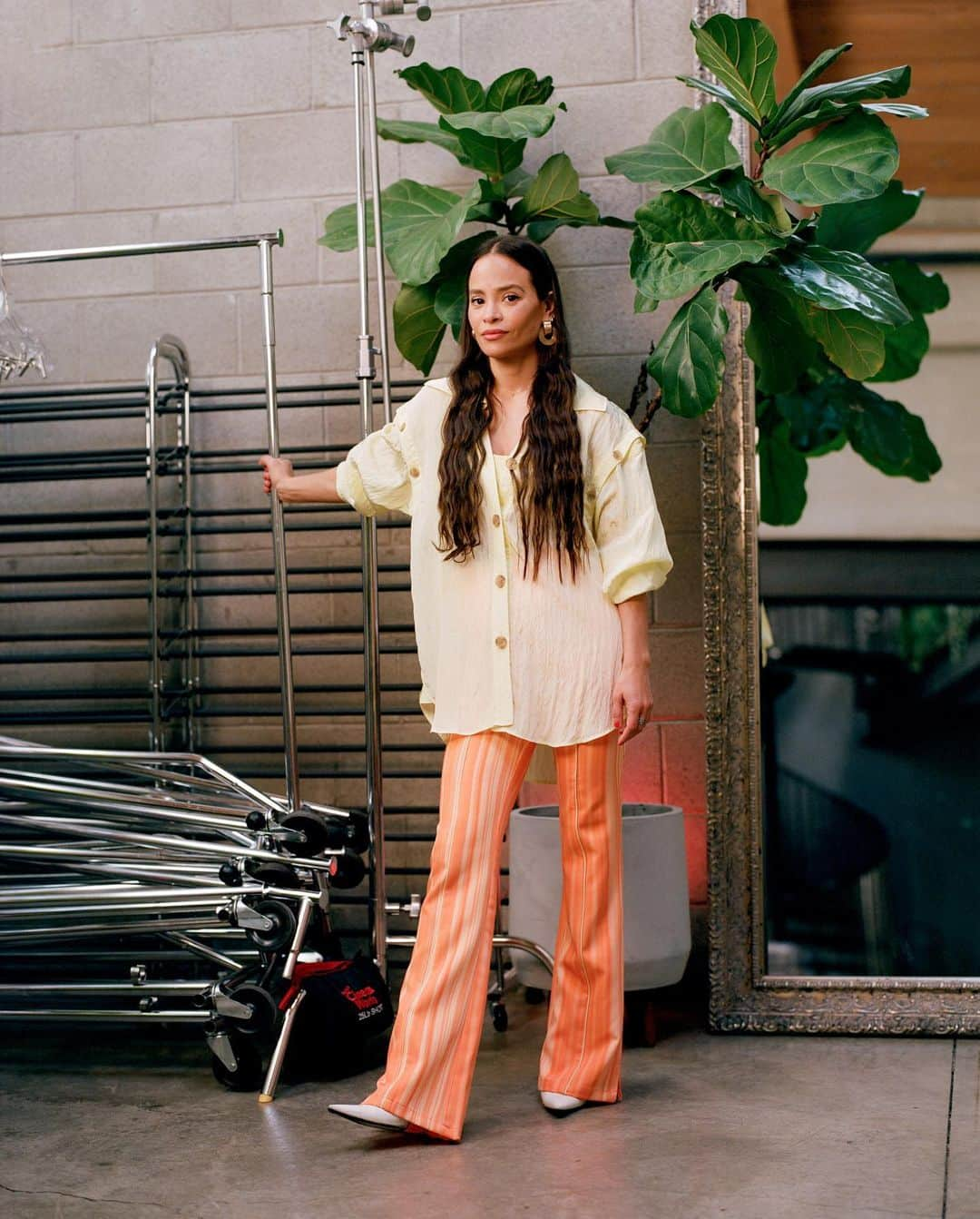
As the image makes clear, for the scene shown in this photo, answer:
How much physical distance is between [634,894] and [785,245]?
51.3 inches

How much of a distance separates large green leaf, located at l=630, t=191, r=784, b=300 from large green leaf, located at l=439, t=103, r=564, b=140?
314mm

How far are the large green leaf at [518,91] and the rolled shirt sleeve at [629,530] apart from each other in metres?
0.96

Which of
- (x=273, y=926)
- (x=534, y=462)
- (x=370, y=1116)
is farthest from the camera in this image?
(x=273, y=926)

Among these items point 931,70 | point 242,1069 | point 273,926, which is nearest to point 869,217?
point 931,70

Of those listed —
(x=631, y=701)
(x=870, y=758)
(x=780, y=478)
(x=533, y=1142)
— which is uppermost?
(x=780, y=478)

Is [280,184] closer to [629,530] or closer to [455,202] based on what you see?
[455,202]

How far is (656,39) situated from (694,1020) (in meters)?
2.25

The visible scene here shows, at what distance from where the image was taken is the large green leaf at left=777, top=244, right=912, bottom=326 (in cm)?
261

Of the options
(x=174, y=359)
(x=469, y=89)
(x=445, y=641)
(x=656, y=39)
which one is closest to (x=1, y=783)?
(x=445, y=641)

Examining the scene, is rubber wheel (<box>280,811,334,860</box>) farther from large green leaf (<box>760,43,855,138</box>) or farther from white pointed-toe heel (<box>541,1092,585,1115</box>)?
large green leaf (<box>760,43,855,138</box>)

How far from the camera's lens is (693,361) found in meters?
2.78

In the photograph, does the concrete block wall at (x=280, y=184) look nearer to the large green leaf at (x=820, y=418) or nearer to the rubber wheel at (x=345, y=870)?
the large green leaf at (x=820, y=418)

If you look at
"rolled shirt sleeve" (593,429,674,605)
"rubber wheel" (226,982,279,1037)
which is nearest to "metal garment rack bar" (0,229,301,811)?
"rubber wheel" (226,982,279,1037)

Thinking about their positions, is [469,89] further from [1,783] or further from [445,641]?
[1,783]
